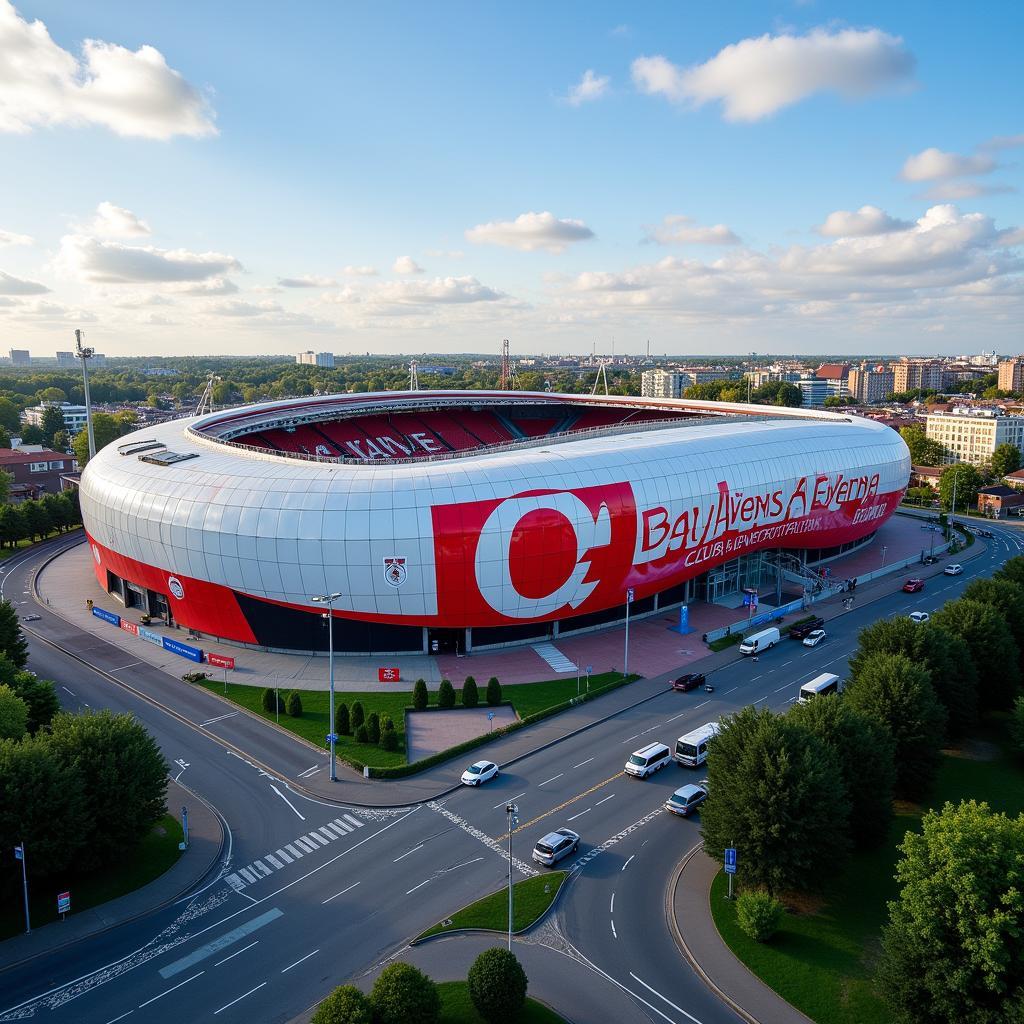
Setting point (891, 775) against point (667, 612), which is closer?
point (891, 775)

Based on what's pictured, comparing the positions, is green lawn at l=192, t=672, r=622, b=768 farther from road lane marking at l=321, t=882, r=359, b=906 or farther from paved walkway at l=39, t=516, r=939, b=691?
road lane marking at l=321, t=882, r=359, b=906

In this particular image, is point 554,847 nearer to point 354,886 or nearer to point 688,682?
point 354,886

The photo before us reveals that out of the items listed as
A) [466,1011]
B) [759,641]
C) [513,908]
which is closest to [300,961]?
[466,1011]

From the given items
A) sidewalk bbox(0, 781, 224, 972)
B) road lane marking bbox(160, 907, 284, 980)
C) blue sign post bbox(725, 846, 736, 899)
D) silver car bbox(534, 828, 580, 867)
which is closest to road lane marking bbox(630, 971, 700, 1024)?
blue sign post bbox(725, 846, 736, 899)

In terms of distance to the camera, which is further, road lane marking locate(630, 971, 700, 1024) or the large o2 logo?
the large o2 logo

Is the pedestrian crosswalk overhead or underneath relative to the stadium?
underneath

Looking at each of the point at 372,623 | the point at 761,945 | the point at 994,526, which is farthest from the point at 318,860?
the point at 994,526

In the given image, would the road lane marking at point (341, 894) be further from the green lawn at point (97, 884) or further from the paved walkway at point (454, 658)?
the paved walkway at point (454, 658)

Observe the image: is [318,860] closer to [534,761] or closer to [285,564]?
[534,761]
